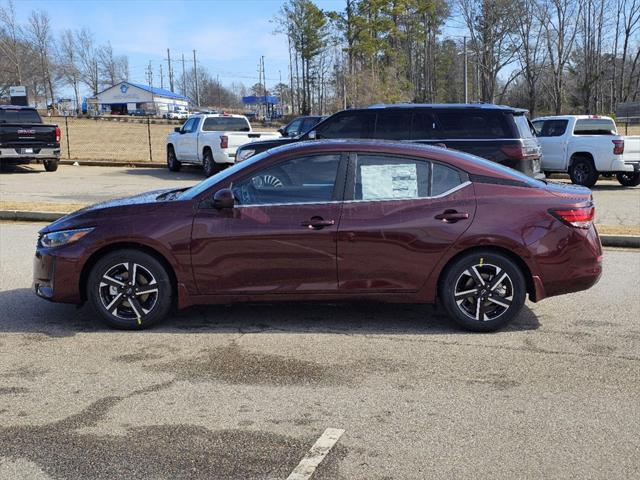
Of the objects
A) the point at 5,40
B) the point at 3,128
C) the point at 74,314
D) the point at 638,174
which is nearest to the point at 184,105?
the point at 5,40

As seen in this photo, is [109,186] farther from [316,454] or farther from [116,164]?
[316,454]

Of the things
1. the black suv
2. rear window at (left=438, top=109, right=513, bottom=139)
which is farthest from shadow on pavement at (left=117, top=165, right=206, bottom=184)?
rear window at (left=438, top=109, right=513, bottom=139)

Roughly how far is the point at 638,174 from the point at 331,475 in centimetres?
1657

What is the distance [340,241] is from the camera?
18.0 ft

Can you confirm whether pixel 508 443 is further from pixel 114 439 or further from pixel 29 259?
pixel 29 259

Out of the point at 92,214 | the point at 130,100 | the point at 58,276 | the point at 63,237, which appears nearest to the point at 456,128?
the point at 92,214

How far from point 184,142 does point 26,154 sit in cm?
492

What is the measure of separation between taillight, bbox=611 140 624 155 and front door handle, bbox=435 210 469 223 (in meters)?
12.9

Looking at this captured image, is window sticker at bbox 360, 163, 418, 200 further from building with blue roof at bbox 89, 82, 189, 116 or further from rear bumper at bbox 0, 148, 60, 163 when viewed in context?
building with blue roof at bbox 89, 82, 189, 116

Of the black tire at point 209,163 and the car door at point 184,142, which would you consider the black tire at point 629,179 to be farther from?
the car door at point 184,142

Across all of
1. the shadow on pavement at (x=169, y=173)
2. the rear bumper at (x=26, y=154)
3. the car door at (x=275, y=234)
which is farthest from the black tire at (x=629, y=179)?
the rear bumper at (x=26, y=154)

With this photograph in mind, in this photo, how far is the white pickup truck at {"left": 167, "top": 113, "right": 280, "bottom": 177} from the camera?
19297 mm

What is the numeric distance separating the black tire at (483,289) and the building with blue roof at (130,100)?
10820 centimetres

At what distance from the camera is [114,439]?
12.4ft
